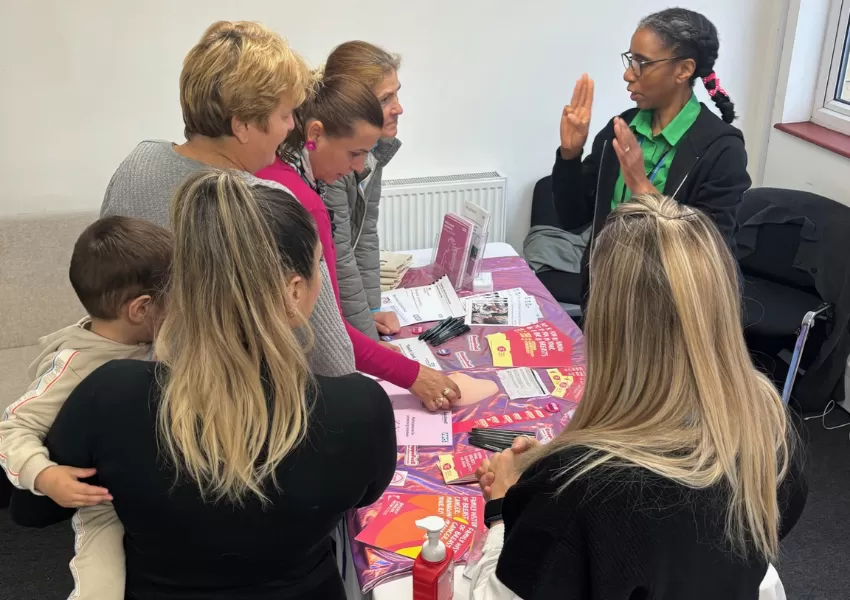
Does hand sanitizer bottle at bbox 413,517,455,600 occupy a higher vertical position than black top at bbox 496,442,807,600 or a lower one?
lower

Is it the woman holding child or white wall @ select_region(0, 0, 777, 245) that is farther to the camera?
white wall @ select_region(0, 0, 777, 245)

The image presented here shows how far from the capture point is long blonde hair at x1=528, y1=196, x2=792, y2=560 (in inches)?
38.8

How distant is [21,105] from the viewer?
3092 mm

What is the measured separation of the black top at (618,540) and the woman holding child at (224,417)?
263 mm

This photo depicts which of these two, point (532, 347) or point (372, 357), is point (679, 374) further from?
point (532, 347)

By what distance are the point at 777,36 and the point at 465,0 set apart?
Answer: 153cm

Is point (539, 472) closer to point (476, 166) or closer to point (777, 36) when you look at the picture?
point (476, 166)

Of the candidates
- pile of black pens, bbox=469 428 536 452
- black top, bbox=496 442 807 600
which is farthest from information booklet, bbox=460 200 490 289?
black top, bbox=496 442 807 600

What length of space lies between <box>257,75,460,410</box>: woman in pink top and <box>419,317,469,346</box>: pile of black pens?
33 cm

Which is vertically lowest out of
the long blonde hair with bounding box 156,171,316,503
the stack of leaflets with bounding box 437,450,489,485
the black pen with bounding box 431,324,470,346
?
the stack of leaflets with bounding box 437,450,489,485

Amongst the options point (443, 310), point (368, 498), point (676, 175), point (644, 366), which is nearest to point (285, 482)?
point (368, 498)

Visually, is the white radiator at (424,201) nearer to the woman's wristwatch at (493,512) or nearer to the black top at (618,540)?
the woman's wristwatch at (493,512)

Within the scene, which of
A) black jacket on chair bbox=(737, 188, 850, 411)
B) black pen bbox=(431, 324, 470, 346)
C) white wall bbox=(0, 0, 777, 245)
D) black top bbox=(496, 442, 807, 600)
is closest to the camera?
black top bbox=(496, 442, 807, 600)

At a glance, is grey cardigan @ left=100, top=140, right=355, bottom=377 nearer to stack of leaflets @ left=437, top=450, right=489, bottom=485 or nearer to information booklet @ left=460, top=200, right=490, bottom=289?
stack of leaflets @ left=437, top=450, right=489, bottom=485
